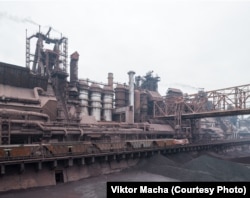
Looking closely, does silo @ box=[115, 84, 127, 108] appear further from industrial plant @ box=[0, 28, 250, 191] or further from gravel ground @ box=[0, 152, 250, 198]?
gravel ground @ box=[0, 152, 250, 198]

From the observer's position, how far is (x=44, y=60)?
125ft

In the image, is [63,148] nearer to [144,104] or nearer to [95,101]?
[95,101]

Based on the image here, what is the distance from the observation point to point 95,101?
41031 mm

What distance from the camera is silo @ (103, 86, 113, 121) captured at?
139ft

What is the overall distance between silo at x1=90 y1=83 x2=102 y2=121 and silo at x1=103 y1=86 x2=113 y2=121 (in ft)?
4.83

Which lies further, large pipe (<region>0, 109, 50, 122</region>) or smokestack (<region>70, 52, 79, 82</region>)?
smokestack (<region>70, 52, 79, 82</region>)

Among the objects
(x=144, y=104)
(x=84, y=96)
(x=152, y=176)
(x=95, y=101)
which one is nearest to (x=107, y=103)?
(x=95, y=101)

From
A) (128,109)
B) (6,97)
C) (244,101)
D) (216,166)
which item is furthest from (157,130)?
(6,97)

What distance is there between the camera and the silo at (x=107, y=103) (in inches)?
1665

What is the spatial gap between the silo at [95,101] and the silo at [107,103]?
147 centimetres

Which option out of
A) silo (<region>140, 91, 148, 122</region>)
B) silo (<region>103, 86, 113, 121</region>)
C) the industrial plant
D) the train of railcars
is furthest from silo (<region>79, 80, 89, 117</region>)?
the train of railcars

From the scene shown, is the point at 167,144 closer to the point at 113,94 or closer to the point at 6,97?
the point at 113,94

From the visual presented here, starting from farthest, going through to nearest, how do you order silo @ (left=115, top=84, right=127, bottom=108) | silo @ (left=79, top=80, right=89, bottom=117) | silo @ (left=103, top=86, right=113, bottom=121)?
silo @ (left=115, top=84, right=127, bottom=108) → silo @ (left=103, top=86, right=113, bottom=121) → silo @ (left=79, top=80, right=89, bottom=117)

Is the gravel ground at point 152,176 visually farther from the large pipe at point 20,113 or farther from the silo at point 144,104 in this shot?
the silo at point 144,104
